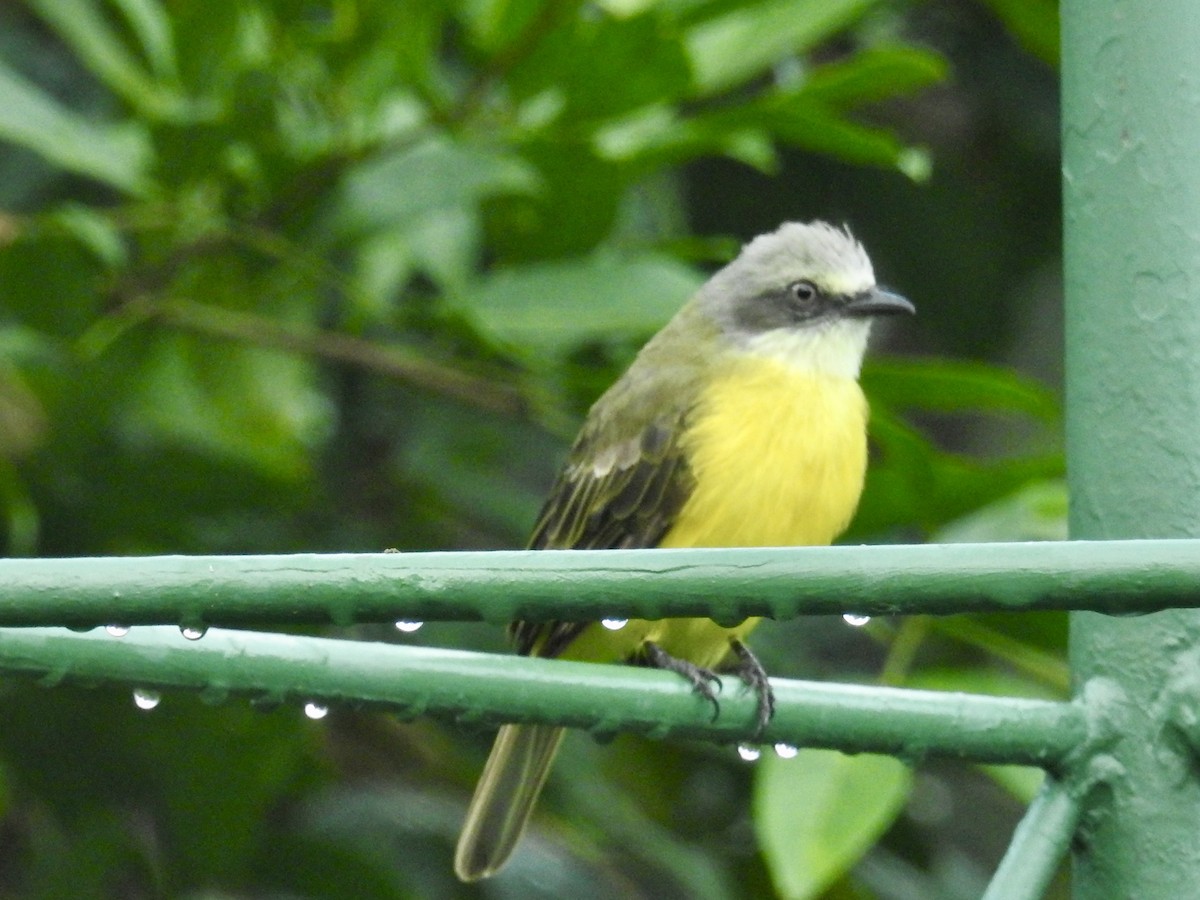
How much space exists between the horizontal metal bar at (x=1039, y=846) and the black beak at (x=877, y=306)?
2.29 metres

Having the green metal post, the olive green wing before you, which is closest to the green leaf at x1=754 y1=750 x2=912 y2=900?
the olive green wing

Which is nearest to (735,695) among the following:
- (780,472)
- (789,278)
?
(780,472)

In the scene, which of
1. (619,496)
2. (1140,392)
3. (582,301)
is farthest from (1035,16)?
(1140,392)

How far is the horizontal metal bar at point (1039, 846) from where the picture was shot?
1.74 m

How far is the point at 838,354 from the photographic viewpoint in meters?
3.97

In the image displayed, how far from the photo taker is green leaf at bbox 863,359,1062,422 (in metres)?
3.39

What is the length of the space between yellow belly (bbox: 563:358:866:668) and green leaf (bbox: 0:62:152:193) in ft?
3.95

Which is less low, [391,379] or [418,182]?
[418,182]

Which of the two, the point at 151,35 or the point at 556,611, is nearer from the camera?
the point at 556,611

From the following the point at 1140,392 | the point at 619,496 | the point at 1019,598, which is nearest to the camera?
the point at 1019,598

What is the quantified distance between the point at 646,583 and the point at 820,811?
1.58 m

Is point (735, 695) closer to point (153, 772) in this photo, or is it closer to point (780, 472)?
point (780, 472)

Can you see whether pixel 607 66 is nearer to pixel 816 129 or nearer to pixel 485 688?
pixel 816 129

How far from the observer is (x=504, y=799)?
3443 mm
